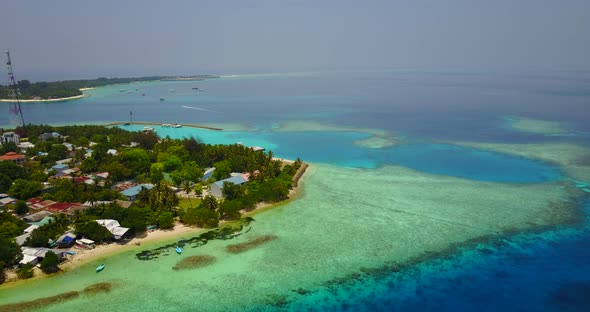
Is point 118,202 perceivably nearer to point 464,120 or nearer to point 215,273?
point 215,273

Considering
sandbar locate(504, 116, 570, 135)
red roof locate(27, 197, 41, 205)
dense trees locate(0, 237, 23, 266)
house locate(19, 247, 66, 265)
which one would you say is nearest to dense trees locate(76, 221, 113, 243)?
house locate(19, 247, 66, 265)

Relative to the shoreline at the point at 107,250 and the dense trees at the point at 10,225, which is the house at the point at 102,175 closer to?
the dense trees at the point at 10,225

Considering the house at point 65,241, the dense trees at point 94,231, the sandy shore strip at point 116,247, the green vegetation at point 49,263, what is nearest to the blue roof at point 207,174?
the sandy shore strip at point 116,247

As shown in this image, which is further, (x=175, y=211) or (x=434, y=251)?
(x=175, y=211)

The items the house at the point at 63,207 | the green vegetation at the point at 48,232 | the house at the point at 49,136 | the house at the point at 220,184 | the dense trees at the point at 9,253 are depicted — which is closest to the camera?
the dense trees at the point at 9,253

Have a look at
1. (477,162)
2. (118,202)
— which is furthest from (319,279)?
(477,162)

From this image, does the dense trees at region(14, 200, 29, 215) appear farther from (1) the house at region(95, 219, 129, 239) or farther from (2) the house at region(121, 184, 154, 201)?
(1) the house at region(95, 219, 129, 239)
